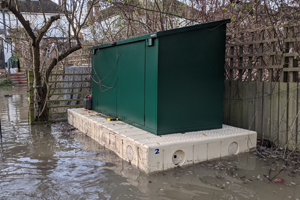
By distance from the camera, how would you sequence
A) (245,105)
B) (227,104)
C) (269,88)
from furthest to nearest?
(227,104) → (245,105) → (269,88)

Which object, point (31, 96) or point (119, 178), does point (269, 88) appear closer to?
point (119, 178)

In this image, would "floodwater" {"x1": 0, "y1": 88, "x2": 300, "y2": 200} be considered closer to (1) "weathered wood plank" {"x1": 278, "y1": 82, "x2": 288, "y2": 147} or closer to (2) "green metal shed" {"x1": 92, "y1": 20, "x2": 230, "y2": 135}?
(1) "weathered wood plank" {"x1": 278, "y1": 82, "x2": 288, "y2": 147}

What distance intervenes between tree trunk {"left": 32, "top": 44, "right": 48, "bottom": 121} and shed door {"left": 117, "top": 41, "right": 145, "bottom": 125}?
3.13 meters

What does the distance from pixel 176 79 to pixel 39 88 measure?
A: 4910mm

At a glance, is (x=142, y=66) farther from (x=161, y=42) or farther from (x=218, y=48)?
(x=218, y=48)

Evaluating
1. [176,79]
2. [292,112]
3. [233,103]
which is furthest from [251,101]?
[176,79]

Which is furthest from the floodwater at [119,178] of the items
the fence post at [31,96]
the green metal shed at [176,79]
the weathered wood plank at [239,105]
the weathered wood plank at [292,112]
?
the fence post at [31,96]

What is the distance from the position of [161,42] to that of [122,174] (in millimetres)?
2288

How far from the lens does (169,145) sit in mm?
4305

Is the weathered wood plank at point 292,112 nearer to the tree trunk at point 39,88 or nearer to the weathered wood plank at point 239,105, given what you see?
the weathered wood plank at point 239,105

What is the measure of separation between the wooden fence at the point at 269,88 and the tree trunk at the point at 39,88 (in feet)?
17.3

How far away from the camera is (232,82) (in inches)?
246

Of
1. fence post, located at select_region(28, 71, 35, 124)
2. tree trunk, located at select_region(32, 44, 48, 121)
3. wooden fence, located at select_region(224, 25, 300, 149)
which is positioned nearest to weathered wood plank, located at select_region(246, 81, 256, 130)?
wooden fence, located at select_region(224, 25, 300, 149)

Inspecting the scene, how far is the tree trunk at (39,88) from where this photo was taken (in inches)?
309
